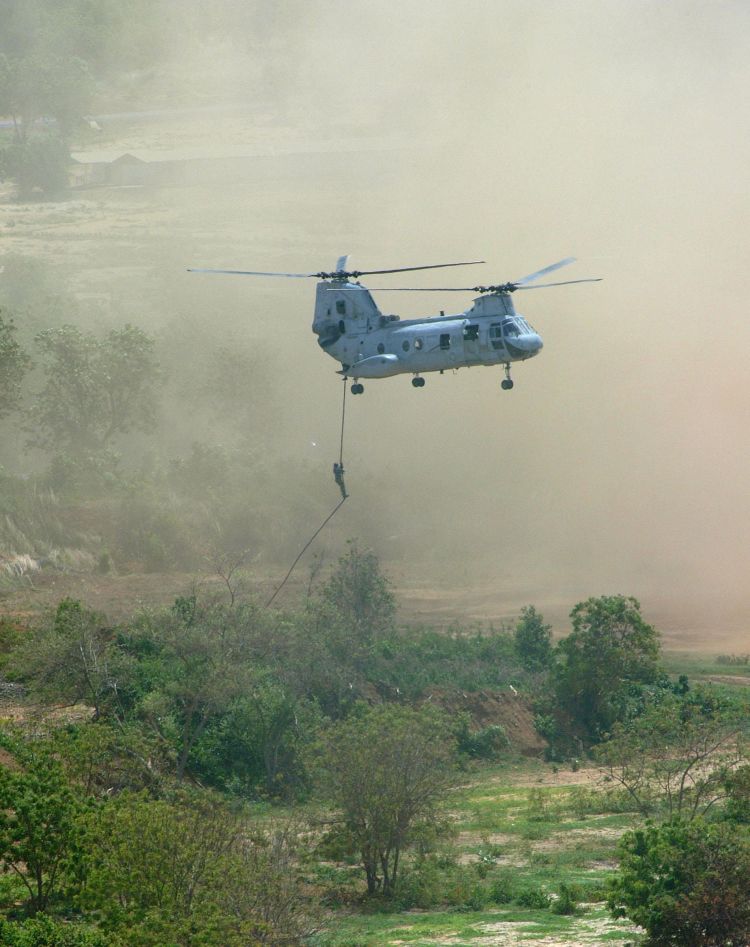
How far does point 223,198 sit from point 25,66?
3075 centimetres

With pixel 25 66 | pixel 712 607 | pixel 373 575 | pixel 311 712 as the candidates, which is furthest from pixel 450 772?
pixel 25 66

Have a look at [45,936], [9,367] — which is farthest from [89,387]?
[45,936]

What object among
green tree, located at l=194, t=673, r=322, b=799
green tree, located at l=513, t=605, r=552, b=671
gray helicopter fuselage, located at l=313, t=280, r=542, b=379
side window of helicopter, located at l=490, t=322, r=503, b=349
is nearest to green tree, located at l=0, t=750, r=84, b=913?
green tree, located at l=194, t=673, r=322, b=799

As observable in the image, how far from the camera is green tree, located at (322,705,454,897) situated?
3409 cm

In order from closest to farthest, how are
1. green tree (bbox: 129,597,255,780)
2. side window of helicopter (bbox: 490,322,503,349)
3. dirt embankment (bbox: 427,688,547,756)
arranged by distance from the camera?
1. side window of helicopter (bbox: 490,322,503,349)
2. green tree (bbox: 129,597,255,780)
3. dirt embankment (bbox: 427,688,547,756)

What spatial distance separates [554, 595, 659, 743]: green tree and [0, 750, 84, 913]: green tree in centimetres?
2575

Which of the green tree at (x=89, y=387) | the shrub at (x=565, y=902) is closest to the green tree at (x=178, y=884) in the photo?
the shrub at (x=565, y=902)

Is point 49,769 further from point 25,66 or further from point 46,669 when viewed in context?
point 25,66

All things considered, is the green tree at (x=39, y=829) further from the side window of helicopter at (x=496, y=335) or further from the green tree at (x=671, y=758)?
the side window of helicopter at (x=496, y=335)

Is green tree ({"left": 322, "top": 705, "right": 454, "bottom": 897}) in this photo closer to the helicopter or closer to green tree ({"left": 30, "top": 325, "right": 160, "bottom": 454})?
the helicopter

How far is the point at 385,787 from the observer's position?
34.2m

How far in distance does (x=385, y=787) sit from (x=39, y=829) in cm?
1066

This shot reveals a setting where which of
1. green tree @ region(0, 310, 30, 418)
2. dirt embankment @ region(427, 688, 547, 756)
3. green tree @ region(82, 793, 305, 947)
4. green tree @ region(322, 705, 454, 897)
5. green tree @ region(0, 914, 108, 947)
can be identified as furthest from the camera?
green tree @ region(0, 310, 30, 418)

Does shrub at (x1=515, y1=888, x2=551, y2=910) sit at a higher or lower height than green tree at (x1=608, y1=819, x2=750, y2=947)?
lower
